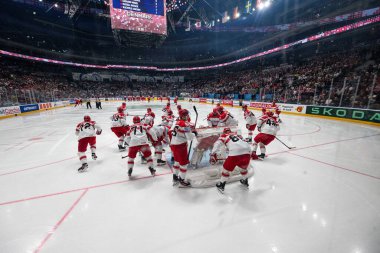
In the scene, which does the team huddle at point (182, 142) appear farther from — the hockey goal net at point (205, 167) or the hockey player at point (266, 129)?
the hockey goal net at point (205, 167)

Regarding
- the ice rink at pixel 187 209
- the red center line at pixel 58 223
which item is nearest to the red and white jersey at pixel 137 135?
the ice rink at pixel 187 209

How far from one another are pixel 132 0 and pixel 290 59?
26.7 m

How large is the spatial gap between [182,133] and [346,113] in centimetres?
1358

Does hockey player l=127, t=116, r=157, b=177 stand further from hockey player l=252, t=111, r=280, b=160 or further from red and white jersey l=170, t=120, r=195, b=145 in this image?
hockey player l=252, t=111, r=280, b=160

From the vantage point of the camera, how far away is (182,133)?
3.88m

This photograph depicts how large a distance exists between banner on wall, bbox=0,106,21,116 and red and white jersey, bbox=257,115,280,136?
19768mm

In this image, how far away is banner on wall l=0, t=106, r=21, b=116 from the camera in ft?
48.1

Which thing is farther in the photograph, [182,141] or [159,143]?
[159,143]

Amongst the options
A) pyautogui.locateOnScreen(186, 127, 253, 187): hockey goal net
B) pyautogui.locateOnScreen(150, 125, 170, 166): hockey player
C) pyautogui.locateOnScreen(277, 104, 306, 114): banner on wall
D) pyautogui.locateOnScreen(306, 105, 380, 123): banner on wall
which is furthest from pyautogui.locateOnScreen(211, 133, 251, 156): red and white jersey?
pyautogui.locateOnScreen(277, 104, 306, 114): banner on wall

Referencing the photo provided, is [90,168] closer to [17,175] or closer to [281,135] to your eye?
[17,175]

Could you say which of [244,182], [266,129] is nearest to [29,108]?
[266,129]

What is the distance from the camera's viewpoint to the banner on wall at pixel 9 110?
1466 cm

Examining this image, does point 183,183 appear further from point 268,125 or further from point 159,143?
point 268,125

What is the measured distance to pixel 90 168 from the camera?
5199 millimetres
